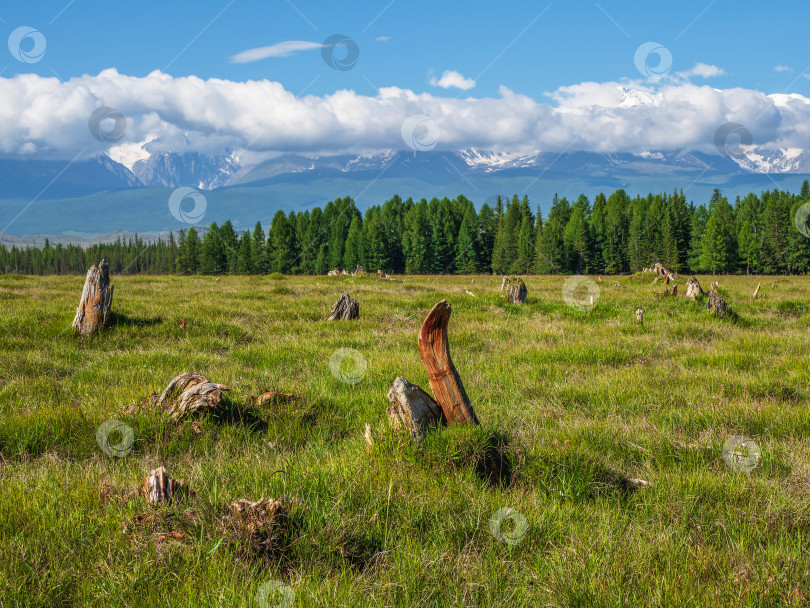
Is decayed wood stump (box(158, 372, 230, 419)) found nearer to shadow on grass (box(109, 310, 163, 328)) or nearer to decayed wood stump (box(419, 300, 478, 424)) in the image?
decayed wood stump (box(419, 300, 478, 424))

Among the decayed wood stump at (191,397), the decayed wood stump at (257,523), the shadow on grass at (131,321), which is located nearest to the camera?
the decayed wood stump at (257,523)

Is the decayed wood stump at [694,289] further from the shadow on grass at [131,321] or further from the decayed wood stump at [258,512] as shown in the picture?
the decayed wood stump at [258,512]

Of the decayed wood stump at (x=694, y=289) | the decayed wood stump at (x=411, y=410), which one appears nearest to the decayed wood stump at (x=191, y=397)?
the decayed wood stump at (x=411, y=410)

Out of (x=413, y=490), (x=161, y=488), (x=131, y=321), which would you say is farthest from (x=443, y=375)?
(x=131, y=321)

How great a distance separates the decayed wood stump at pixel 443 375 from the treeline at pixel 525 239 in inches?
3534

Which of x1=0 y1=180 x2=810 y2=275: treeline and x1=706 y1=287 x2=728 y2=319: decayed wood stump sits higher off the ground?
x1=0 y1=180 x2=810 y2=275: treeline

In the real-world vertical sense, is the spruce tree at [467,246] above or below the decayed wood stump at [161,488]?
above

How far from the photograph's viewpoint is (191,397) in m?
5.23

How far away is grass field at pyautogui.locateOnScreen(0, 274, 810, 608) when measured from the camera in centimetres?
255

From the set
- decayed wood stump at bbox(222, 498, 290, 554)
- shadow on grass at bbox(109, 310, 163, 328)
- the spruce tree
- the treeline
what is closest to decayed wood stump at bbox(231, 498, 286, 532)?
decayed wood stump at bbox(222, 498, 290, 554)

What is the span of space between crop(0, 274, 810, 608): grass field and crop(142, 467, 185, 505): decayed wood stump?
91 mm

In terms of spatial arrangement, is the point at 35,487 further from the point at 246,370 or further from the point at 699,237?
the point at 699,237

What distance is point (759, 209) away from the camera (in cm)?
9869

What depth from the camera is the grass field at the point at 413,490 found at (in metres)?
2.55
